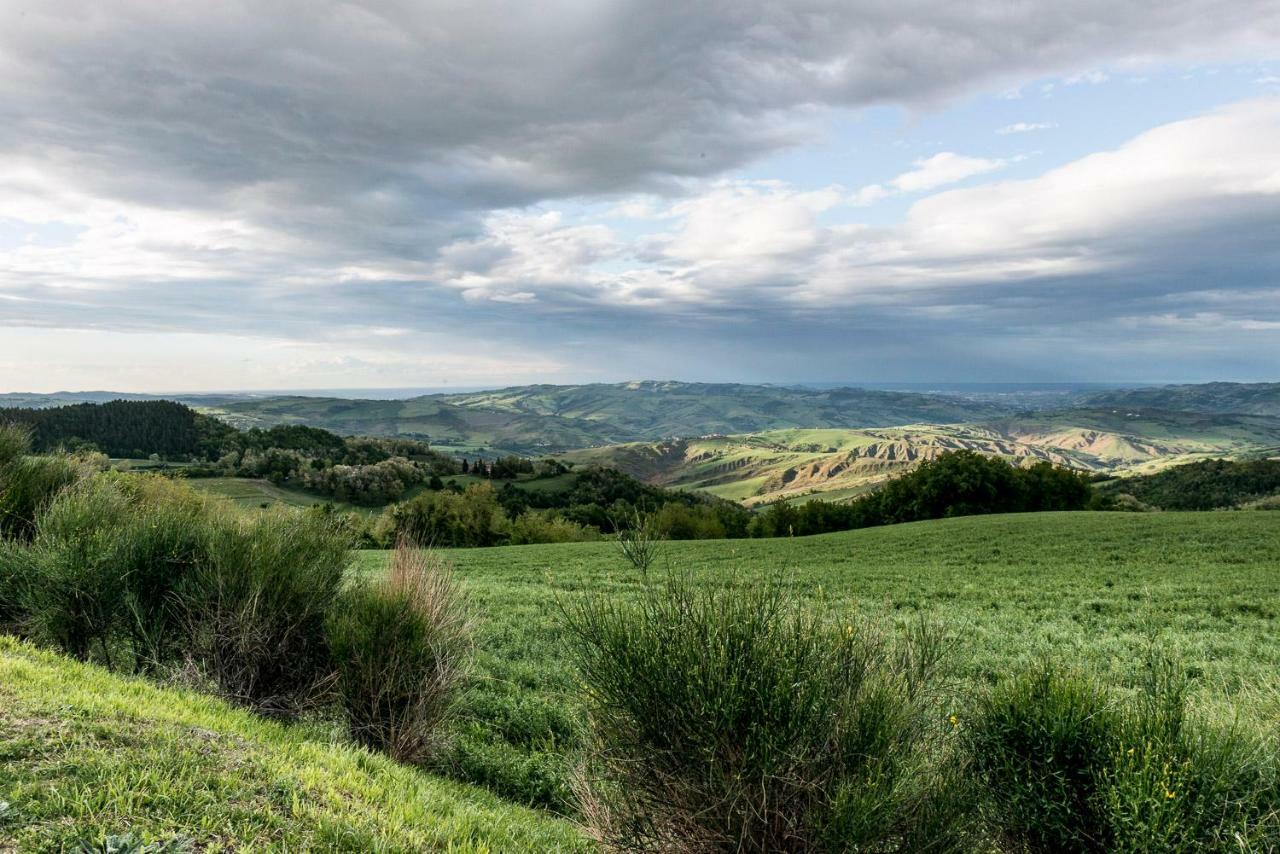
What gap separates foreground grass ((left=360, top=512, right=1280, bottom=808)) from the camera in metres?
8.65

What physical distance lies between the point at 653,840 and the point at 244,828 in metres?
3.12

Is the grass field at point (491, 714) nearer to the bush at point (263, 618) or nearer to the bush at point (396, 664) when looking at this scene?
the bush at point (396, 664)

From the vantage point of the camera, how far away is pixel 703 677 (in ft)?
14.2

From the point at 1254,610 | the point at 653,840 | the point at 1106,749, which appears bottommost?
the point at 1254,610

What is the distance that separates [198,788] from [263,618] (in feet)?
16.4

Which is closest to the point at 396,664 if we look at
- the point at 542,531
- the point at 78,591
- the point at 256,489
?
the point at 78,591

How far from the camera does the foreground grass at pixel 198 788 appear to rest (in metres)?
4.36

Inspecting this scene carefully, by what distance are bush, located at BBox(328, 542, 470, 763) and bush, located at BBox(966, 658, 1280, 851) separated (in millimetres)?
7370

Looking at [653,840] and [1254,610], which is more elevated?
[653,840]

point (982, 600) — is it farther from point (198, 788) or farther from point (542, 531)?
point (542, 531)

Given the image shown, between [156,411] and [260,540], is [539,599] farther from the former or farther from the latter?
[156,411]

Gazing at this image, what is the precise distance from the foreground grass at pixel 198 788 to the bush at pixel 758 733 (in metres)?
1.75

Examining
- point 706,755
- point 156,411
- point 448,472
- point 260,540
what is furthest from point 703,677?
point 156,411

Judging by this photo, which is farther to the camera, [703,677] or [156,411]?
[156,411]
